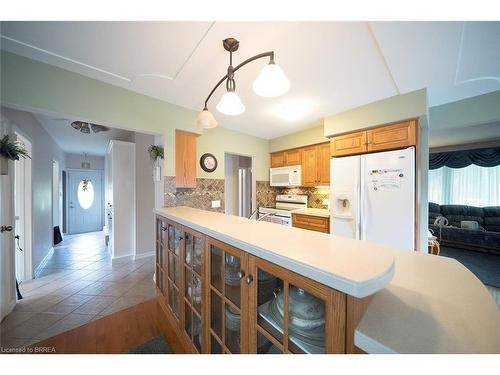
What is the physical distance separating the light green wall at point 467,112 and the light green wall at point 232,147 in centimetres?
271

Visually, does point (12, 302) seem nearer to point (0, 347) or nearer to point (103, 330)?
point (0, 347)

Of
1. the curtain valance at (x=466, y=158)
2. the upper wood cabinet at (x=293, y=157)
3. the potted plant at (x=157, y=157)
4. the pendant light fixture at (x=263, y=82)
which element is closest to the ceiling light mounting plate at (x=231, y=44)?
the pendant light fixture at (x=263, y=82)

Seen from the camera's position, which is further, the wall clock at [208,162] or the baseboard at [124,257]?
the baseboard at [124,257]

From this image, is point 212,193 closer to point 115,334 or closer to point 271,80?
point 115,334

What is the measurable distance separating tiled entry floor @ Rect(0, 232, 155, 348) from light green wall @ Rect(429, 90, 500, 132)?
4.43 m

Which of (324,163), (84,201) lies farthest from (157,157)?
(84,201)

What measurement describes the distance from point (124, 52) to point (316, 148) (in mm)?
2918

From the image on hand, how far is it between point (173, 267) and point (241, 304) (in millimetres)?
1008

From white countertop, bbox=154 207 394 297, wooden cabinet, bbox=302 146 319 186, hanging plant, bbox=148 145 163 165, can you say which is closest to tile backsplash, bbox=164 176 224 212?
hanging plant, bbox=148 145 163 165

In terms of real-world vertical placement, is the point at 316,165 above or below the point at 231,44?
below

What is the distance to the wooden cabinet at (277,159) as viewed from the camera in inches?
158

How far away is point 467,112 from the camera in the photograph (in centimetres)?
243

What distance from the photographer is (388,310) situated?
0.56m

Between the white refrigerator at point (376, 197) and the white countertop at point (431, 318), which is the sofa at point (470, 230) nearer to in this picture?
the white refrigerator at point (376, 197)
